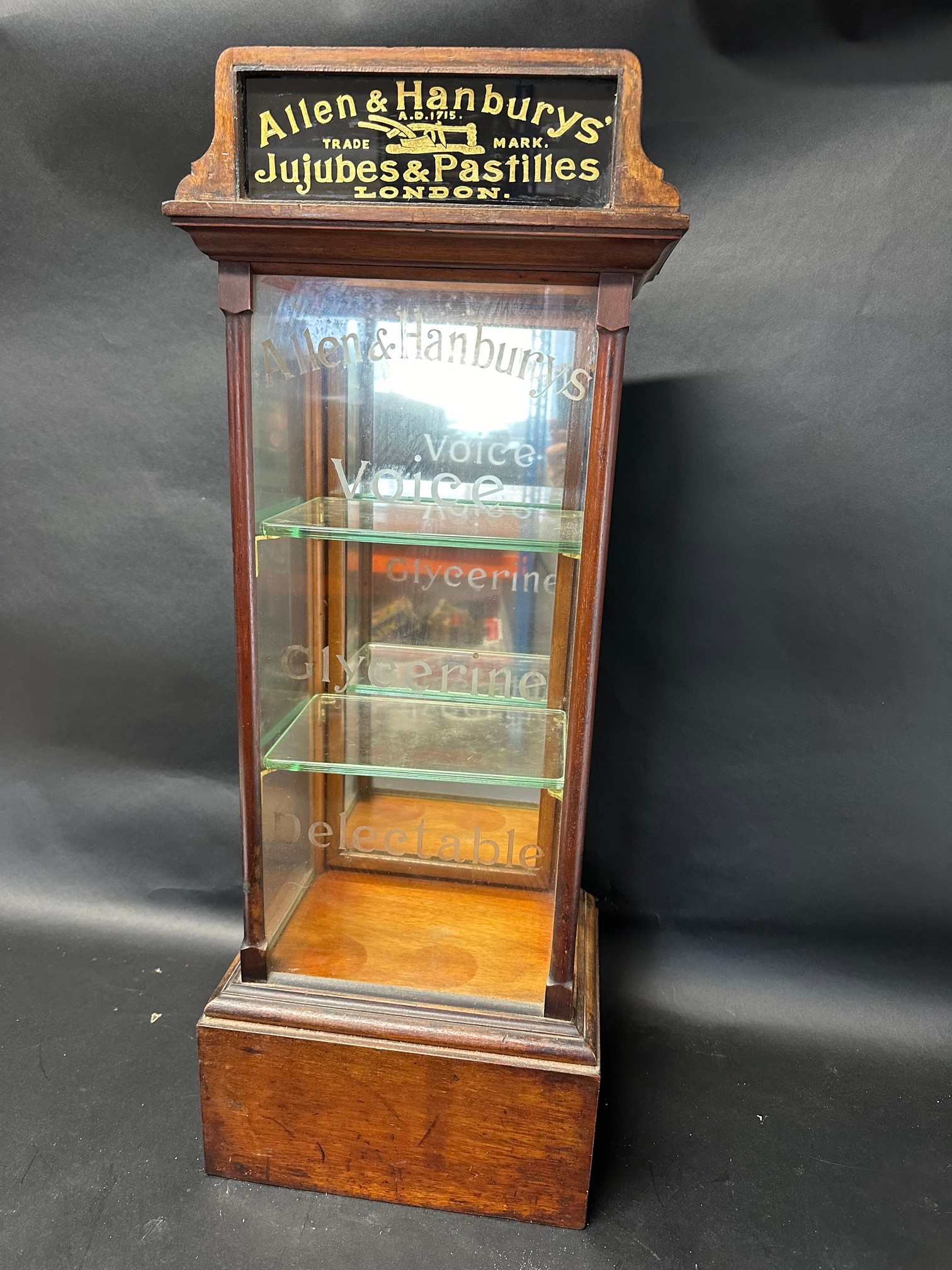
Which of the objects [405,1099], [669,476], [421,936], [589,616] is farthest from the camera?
[669,476]

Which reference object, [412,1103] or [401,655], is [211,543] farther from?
[412,1103]

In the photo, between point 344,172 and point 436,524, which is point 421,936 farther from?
point 344,172

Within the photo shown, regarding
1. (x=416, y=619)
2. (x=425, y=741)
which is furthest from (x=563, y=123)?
(x=425, y=741)

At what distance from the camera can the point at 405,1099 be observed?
1443mm

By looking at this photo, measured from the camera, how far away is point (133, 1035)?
1813 millimetres

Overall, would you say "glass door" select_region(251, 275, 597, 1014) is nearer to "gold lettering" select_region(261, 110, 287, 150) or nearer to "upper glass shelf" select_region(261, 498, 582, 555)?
"upper glass shelf" select_region(261, 498, 582, 555)

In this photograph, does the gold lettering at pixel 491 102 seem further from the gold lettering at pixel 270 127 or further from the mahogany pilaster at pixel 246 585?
the mahogany pilaster at pixel 246 585

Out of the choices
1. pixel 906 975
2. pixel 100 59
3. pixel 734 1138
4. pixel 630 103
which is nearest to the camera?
pixel 630 103

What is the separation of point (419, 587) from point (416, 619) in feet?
0.20

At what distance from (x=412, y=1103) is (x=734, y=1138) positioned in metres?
0.63

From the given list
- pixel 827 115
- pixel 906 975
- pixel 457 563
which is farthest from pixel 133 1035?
pixel 827 115

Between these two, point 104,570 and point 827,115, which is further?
point 104,570

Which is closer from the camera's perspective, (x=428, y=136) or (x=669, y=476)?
(x=428, y=136)

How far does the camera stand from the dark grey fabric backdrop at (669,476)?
66.9 inches
